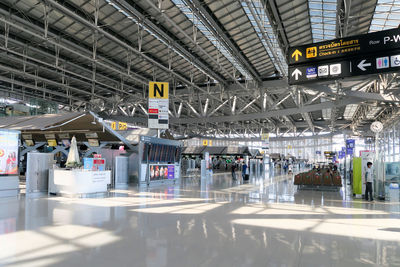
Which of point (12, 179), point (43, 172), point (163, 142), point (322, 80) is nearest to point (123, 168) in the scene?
point (163, 142)

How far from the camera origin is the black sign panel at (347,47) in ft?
25.3

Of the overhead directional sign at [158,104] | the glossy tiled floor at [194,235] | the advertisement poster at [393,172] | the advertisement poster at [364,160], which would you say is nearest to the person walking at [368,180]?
the advertisement poster at [364,160]

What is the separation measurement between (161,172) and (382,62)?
14.0m

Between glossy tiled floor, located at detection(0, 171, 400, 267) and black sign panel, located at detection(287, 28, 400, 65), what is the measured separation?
4397mm

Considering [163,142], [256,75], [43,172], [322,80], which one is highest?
[256,75]

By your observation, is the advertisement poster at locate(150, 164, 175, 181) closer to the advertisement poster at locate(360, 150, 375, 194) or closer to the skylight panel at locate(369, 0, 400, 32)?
the advertisement poster at locate(360, 150, 375, 194)

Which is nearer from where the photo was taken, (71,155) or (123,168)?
(71,155)

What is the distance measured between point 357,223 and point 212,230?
3854mm

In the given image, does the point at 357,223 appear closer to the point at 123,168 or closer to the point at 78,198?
the point at 78,198

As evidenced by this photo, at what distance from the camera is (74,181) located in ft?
40.9

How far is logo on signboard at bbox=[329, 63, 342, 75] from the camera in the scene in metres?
8.29

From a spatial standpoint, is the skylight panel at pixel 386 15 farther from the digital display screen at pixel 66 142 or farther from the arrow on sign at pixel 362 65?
the digital display screen at pixel 66 142

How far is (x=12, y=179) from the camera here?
12.3m

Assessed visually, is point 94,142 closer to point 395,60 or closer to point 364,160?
point 364,160
